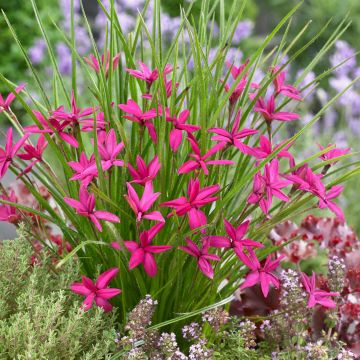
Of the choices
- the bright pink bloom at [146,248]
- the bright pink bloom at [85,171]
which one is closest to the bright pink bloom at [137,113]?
the bright pink bloom at [85,171]

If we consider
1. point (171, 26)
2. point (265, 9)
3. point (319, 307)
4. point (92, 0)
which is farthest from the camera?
point (265, 9)

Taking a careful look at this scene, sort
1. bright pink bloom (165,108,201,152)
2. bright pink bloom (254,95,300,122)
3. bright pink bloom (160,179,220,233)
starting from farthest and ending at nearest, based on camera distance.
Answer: bright pink bloom (254,95,300,122) → bright pink bloom (165,108,201,152) → bright pink bloom (160,179,220,233)

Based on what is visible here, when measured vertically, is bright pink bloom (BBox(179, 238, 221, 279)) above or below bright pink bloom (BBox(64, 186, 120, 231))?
below

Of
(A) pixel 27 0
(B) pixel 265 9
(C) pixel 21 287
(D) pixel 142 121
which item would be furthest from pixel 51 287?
(B) pixel 265 9

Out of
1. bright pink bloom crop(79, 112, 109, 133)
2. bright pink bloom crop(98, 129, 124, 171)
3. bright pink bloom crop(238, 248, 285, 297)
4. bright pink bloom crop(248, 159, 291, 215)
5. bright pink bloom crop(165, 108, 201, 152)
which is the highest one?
bright pink bloom crop(79, 112, 109, 133)

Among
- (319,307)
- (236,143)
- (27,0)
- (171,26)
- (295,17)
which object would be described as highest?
(295,17)

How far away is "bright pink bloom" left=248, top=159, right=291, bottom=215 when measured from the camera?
152 centimetres

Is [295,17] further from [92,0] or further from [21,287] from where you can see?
[21,287]

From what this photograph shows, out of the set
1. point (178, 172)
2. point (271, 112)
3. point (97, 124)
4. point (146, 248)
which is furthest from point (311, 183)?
point (97, 124)

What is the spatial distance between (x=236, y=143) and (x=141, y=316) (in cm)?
43

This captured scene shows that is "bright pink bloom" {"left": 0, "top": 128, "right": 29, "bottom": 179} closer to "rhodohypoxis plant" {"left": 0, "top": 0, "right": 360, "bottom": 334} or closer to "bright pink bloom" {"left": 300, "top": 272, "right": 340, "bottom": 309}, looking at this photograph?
"rhodohypoxis plant" {"left": 0, "top": 0, "right": 360, "bottom": 334}

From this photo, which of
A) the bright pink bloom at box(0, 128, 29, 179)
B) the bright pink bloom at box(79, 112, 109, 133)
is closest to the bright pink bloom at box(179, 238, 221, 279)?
the bright pink bloom at box(79, 112, 109, 133)

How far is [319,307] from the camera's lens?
6.46ft

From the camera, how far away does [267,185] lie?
153cm
